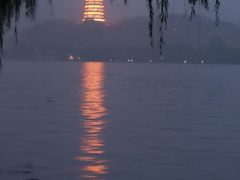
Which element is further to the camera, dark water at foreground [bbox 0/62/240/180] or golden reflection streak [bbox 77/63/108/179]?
golden reflection streak [bbox 77/63/108/179]

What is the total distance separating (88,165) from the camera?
70.7 ft

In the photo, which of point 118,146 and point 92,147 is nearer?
point 92,147

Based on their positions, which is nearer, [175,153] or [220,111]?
[175,153]

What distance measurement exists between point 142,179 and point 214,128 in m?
19.1

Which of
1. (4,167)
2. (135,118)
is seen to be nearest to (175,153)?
(4,167)

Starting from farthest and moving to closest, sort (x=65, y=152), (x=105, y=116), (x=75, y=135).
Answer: (x=105, y=116) < (x=75, y=135) < (x=65, y=152)

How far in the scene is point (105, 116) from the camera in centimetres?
4666

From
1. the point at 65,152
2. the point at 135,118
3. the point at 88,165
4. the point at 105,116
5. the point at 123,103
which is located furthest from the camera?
the point at 123,103

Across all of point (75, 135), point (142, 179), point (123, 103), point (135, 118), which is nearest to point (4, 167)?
point (142, 179)

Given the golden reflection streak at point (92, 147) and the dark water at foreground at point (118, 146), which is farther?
the golden reflection streak at point (92, 147)

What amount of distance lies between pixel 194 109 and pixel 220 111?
3.46 metres

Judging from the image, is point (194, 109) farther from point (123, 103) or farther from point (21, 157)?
point (21, 157)

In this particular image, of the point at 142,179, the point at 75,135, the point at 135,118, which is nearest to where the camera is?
the point at 142,179

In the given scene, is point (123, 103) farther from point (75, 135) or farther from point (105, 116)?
point (75, 135)
